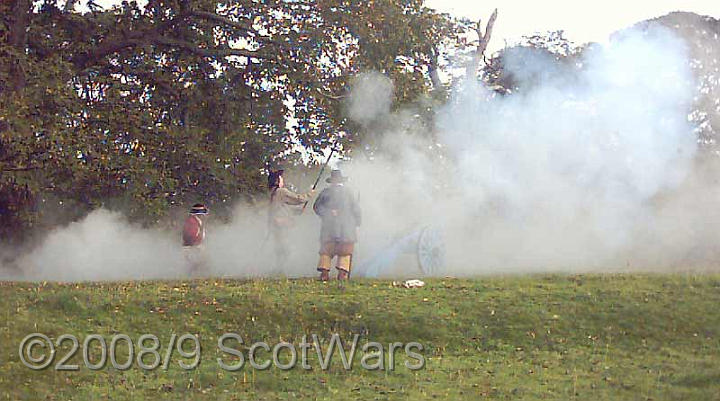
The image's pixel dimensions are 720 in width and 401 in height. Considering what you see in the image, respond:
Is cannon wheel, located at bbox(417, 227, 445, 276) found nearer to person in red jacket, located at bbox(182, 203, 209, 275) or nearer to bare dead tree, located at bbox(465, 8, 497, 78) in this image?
person in red jacket, located at bbox(182, 203, 209, 275)

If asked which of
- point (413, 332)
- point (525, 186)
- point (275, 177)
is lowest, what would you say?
point (413, 332)

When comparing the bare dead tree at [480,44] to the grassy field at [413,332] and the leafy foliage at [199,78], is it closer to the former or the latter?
the leafy foliage at [199,78]

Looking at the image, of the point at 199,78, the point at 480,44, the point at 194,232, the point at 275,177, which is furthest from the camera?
the point at 480,44

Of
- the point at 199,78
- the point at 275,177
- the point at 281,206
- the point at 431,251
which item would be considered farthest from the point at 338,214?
the point at 199,78

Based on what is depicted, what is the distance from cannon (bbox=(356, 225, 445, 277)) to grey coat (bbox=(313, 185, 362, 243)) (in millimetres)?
1582

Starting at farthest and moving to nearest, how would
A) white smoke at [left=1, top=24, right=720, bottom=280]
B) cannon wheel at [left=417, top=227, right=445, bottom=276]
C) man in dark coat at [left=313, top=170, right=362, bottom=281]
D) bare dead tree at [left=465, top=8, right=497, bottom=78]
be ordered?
bare dead tree at [left=465, top=8, right=497, bottom=78] → white smoke at [left=1, top=24, right=720, bottom=280] → cannon wheel at [left=417, top=227, right=445, bottom=276] → man in dark coat at [left=313, top=170, right=362, bottom=281]

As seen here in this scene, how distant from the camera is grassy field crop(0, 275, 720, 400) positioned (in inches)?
423

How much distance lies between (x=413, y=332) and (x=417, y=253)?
6.79m

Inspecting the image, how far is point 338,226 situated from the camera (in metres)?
17.3

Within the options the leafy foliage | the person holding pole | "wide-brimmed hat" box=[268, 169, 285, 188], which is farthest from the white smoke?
"wide-brimmed hat" box=[268, 169, 285, 188]

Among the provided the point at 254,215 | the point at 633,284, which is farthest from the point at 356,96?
the point at 633,284

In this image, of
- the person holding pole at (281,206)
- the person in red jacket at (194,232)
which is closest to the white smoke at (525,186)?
the person holding pole at (281,206)

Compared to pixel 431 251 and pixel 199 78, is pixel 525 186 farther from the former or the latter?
pixel 199 78

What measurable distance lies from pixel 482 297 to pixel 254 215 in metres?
12.1
